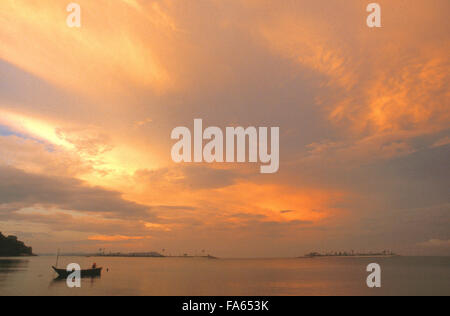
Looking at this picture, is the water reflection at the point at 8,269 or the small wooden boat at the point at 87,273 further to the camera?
the small wooden boat at the point at 87,273

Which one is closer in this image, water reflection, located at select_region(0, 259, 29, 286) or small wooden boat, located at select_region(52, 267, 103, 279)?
water reflection, located at select_region(0, 259, 29, 286)

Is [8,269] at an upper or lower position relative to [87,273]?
lower

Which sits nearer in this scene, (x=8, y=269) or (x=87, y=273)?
(x=87, y=273)

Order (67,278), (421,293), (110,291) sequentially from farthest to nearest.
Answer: (67,278), (421,293), (110,291)
